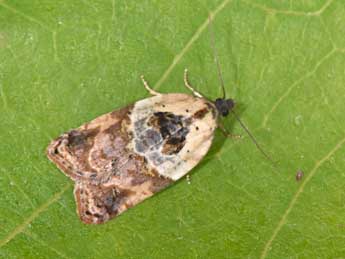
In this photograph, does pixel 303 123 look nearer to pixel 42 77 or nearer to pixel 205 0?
pixel 205 0

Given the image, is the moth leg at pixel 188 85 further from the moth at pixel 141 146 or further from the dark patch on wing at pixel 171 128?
the dark patch on wing at pixel 171 128

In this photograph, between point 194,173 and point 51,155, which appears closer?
point 51,155

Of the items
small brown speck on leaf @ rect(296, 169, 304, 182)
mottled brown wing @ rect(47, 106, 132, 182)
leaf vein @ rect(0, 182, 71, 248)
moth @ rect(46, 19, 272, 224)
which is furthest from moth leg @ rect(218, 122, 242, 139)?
leaf vein @ rect(0, 182, 71, 248)

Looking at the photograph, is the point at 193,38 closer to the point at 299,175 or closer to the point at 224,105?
the point at 224,105

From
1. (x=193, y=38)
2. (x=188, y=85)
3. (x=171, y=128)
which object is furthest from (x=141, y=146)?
(x=193, y=38)

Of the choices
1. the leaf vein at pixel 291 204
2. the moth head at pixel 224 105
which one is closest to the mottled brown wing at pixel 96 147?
the moth head at pixel 224 105

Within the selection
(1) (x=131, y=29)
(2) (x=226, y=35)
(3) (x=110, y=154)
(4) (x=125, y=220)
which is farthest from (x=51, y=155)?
(2) (x=226, y=35)
